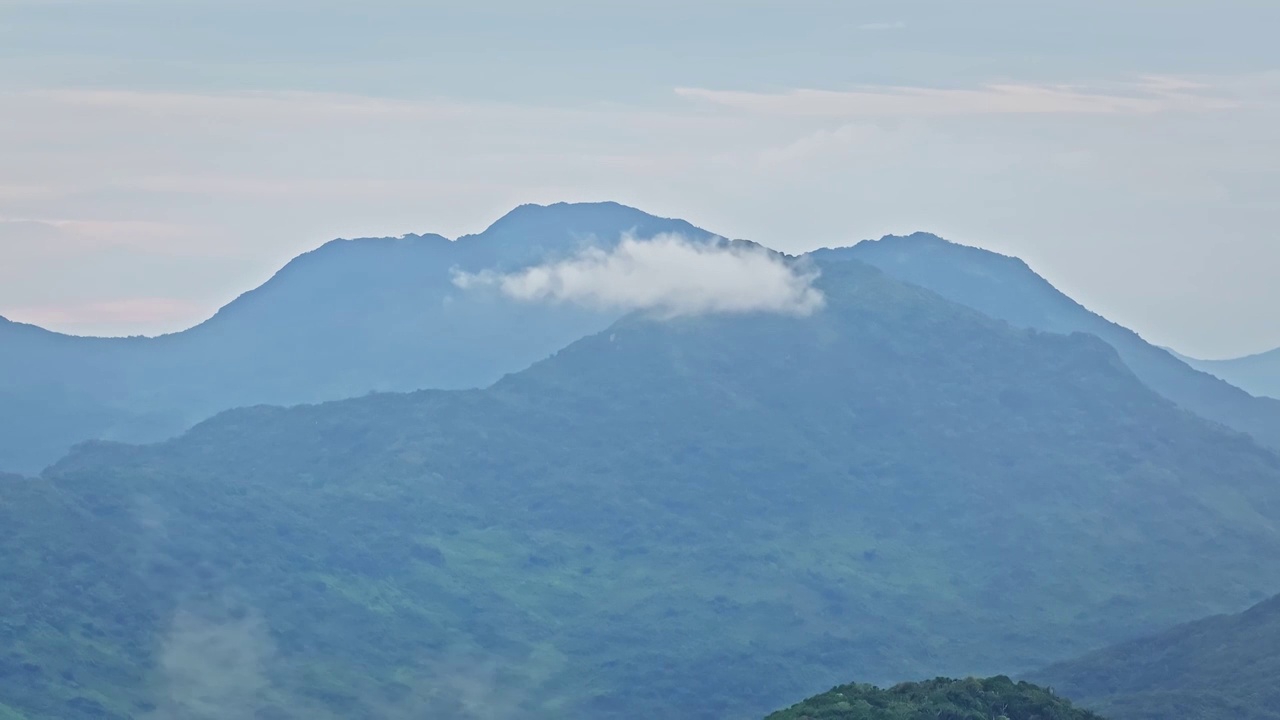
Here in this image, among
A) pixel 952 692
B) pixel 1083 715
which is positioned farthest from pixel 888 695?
pixel 1083 715

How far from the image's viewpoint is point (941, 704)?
129m

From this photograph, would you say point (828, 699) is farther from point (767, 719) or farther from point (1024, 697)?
point (1024, 697)

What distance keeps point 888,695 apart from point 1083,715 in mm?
13612

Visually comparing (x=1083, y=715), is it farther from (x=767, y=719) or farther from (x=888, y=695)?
(x=767, y=719)

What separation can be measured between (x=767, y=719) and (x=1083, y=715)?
22232mm

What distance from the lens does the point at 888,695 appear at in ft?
429

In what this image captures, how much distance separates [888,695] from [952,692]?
4491mm

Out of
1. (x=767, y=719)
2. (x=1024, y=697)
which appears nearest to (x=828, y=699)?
(x=767, y=719)

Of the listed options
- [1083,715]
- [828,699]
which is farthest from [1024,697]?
[828,699]

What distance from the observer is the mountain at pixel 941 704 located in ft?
409

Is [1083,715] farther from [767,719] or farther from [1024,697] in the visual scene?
[767,719]

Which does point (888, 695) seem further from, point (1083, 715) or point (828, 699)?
point (1083, 715)

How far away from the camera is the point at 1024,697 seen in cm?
13138

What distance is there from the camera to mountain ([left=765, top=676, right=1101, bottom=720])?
12469 cm
